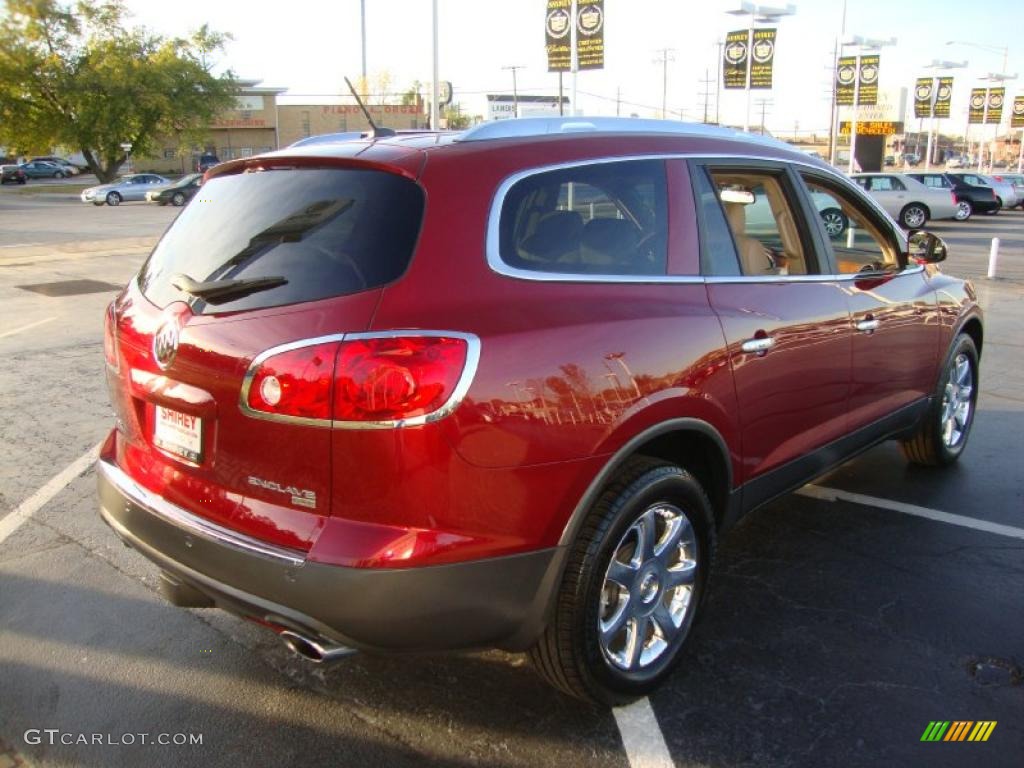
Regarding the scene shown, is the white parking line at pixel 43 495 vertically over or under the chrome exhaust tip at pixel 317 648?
under

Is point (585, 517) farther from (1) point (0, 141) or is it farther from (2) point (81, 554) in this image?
(1) point (0, 141)

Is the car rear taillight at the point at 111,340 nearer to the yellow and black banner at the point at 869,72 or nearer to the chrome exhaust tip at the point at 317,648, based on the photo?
the chrome exhaust tip at the point at 317,648

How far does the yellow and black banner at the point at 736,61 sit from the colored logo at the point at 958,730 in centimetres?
2968

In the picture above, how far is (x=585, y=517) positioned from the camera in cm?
262

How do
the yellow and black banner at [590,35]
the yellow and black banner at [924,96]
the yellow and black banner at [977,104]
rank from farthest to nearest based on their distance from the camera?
the yellow and black banner at [977,104] < the yellow and black banner at [924,96] < the yellow and black banner at [590,35]

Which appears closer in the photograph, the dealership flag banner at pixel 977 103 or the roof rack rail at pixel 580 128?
the roof rack rail at pixel 580 128

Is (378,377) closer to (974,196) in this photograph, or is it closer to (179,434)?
(179,434)

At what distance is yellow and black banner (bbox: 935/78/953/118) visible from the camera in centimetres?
4719

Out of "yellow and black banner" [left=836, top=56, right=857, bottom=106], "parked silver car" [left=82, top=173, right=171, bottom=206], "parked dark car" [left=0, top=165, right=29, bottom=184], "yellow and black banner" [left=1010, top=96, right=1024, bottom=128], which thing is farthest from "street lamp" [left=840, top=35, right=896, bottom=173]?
"parked dark car" [left=0, top=165, right=29, bottom=184]

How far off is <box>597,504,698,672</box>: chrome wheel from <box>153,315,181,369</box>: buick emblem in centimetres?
149

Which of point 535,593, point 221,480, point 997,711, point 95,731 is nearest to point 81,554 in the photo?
point 95,731

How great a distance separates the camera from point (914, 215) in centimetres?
2705

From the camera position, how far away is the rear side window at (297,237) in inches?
96.2

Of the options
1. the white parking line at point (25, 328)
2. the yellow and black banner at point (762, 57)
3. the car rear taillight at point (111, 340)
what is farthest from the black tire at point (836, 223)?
the yellow and black banner at point (762, 57)
